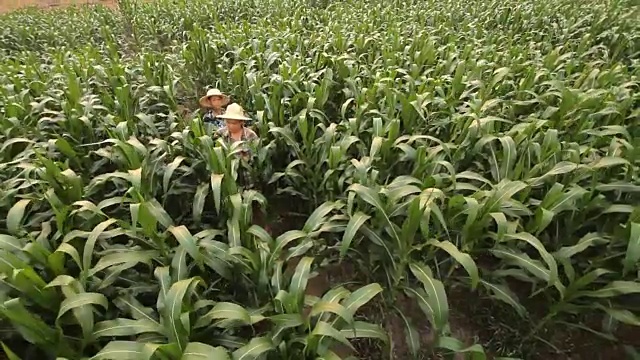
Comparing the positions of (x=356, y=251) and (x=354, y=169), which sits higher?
(x=354, y=169)

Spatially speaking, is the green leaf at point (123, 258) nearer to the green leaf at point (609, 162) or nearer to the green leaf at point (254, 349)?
the green leaf at point (254, 349)

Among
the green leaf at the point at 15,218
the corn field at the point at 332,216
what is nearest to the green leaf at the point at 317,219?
the corn field at the point at 332,216

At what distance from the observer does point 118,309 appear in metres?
1.60

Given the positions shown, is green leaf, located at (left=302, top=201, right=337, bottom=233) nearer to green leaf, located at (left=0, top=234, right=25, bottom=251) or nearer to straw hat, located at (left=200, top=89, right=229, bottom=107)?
green leaf, located at (left=0, top=234, right=25, bottom=251)

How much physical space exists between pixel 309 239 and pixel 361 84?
177 centimetres

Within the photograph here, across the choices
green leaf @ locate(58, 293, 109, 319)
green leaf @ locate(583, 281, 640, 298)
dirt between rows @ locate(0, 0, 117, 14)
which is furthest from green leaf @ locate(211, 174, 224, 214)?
dirt between rows @ locate(0, 0, 117, 14)

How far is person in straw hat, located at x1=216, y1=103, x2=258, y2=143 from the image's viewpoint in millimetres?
2586

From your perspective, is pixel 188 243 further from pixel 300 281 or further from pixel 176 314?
pixel 300 281

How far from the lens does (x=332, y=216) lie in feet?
6.31

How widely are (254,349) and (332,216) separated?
0.76 metres

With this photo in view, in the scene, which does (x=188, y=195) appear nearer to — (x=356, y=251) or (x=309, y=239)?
(x=309, y=239)

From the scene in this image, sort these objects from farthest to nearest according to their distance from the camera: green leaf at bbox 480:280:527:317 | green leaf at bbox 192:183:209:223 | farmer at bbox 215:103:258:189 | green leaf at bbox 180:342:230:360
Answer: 1. farmer at bbox 215:103:258:189
2. green leaf at bbox 192:183:209:223
3. green leaf at bbox 480:280:527:317
4. green leaf at bbox 180:342:230:360

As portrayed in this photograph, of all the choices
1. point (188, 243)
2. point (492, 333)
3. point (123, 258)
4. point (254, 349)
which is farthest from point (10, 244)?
point (492, 333)

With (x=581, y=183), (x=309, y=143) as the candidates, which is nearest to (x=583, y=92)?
(x=581, y=183)
